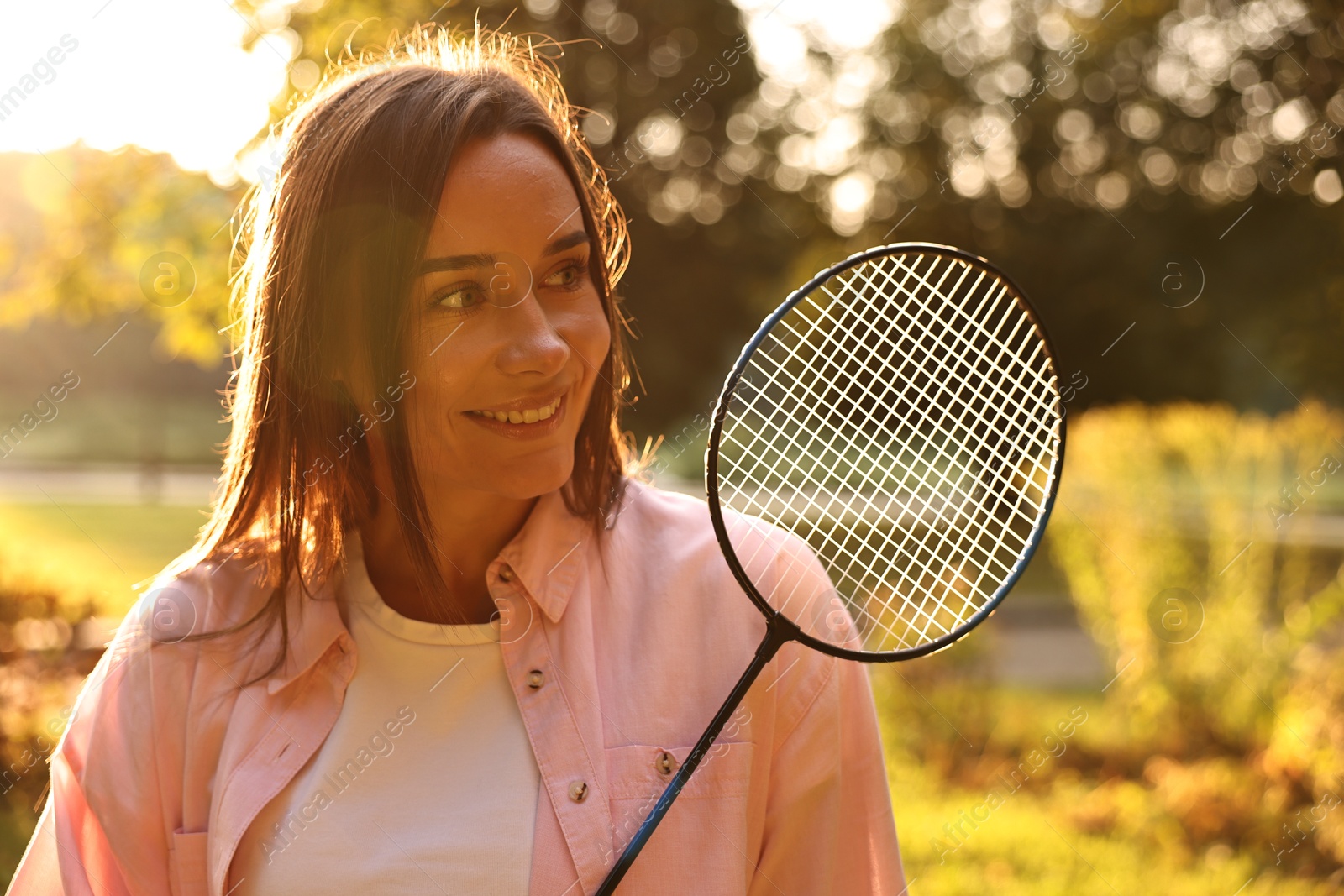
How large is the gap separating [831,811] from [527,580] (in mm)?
605

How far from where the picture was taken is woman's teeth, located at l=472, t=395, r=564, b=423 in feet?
5.52

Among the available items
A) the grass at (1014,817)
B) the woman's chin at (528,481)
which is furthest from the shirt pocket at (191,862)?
the grass at (1014,817)

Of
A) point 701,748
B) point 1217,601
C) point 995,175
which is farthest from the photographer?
point 995,175

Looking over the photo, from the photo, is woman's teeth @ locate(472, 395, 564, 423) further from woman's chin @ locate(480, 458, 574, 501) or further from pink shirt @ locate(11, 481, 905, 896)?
pink shirt @ locate(11, 481, 905, 896)

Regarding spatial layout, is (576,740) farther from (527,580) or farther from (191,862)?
(191,862)

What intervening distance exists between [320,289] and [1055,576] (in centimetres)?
1081

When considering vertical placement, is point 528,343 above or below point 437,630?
above

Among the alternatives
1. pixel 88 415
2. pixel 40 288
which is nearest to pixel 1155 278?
pixel 40 288

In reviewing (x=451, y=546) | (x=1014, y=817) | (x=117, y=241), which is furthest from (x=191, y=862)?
(x=117, y=241)

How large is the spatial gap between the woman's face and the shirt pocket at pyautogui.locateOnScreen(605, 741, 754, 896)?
468 mm

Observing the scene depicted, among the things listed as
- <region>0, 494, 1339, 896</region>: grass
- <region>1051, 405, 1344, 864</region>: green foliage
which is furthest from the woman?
<region>1051, 405, 1344, 864</region>: green foliage

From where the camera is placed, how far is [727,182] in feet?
56.4

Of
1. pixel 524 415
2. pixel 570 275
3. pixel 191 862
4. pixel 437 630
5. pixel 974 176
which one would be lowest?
pixel 191 862

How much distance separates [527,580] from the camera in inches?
70.1
